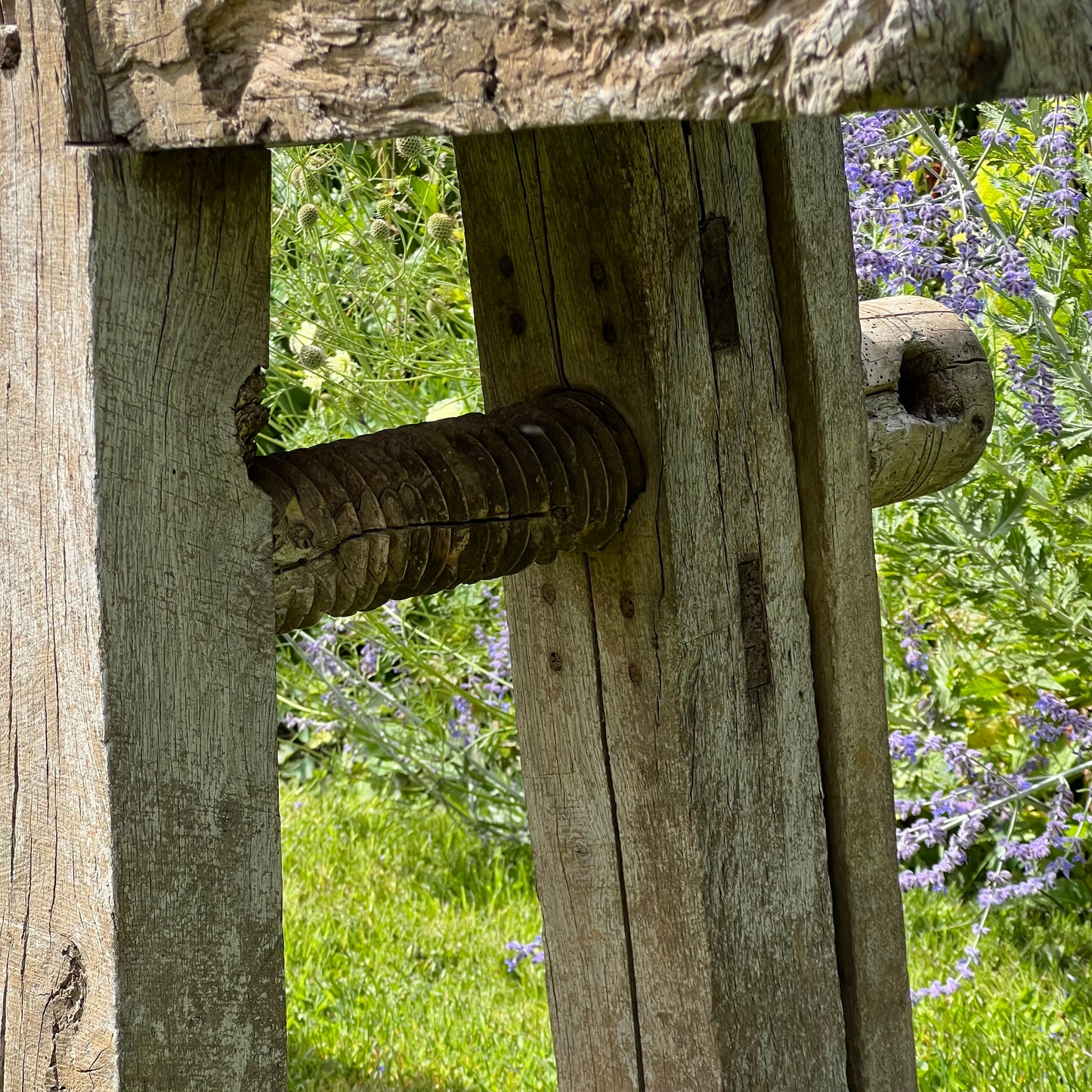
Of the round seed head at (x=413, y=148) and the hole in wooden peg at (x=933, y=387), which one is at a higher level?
the round seed head at (x=413, y=148)

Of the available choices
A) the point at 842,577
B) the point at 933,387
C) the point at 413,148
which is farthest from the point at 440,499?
the point at 413,148

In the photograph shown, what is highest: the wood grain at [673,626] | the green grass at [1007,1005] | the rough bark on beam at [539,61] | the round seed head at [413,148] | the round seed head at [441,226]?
the round seed head at [413,148]

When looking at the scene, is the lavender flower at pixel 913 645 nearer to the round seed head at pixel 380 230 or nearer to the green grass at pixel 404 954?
the green grass at pixel 404 954

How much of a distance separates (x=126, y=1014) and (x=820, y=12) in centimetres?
84

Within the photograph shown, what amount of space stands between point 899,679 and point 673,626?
1959mm

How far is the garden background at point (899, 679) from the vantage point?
2645 millimetres

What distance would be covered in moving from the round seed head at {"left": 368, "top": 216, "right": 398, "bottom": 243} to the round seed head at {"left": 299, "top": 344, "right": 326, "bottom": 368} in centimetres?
29

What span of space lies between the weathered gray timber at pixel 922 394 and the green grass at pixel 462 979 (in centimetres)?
127

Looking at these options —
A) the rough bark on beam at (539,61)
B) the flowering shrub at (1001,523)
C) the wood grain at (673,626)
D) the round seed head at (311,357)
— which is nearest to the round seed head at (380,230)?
the round seed head at (311,357)

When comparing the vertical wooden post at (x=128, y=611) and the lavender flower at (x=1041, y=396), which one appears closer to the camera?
the vertical wooden post at (x=128, y=611)

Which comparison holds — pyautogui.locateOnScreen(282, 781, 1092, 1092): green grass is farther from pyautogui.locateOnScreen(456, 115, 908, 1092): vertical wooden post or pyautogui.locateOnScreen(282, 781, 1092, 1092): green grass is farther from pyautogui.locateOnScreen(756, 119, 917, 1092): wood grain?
pyautogui.locateOnScreen(456, 115, 908, 1092): vertical wooden post

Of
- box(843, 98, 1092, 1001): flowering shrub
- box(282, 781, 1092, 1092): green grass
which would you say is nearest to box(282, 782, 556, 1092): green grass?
box(282, 781, 1092, 1092): green grass

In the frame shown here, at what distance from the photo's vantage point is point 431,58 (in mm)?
823

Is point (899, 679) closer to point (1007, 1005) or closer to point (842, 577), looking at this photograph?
point (1007, 1005)
